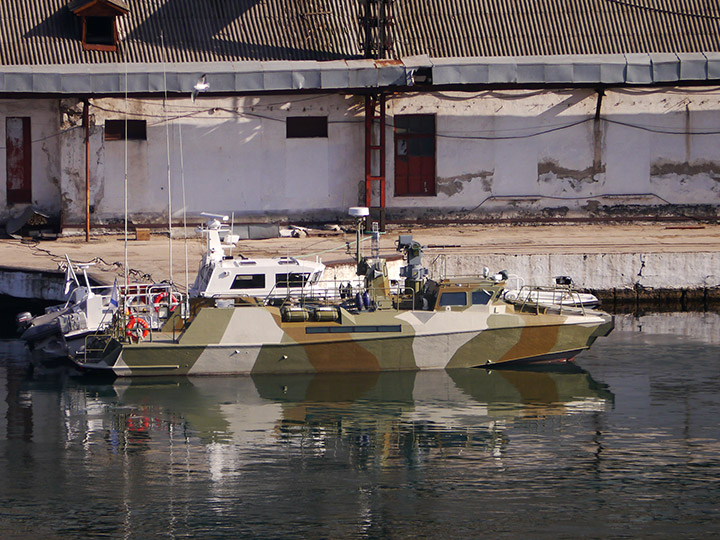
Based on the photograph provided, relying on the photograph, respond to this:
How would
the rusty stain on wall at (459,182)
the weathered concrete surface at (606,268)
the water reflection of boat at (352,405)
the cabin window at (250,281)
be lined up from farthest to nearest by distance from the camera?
the rusty stain on wall at (459,182) < the weathered concrete surface at (606,268) < the cabin window at (250,281) < the water reflection of boat at (352,405)

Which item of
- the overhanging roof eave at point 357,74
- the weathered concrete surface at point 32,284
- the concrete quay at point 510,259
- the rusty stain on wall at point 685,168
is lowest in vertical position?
the weathered concrete surface at point 32,284

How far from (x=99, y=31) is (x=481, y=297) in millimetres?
22754

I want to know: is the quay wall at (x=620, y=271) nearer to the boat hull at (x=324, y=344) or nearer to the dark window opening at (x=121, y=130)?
the boat hull at (x=324, y=344)

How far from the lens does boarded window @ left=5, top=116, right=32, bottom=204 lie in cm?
4438

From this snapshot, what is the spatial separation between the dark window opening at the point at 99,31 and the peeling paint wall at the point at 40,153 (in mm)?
3076

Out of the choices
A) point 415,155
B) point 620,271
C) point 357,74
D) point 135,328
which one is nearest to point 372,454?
point 135,328

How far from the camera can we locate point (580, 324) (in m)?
29.8

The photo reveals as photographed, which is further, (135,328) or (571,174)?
(571,174)

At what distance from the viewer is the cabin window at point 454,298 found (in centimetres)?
2920

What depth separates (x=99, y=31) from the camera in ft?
150

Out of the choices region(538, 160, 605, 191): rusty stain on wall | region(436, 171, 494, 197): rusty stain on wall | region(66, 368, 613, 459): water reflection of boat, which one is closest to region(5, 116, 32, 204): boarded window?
region(436, 171, 494, 197): rusty stain on wall

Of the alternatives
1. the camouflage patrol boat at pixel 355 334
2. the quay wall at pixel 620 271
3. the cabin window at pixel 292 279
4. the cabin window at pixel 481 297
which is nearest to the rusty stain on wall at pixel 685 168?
the quay wall at pixel 620 271

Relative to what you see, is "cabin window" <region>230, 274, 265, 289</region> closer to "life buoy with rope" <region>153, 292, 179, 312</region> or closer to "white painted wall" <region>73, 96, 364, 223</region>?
"life buoy with rope" <region>153, 292, 179, 312</region>

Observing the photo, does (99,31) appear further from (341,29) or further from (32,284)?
(32,284)
